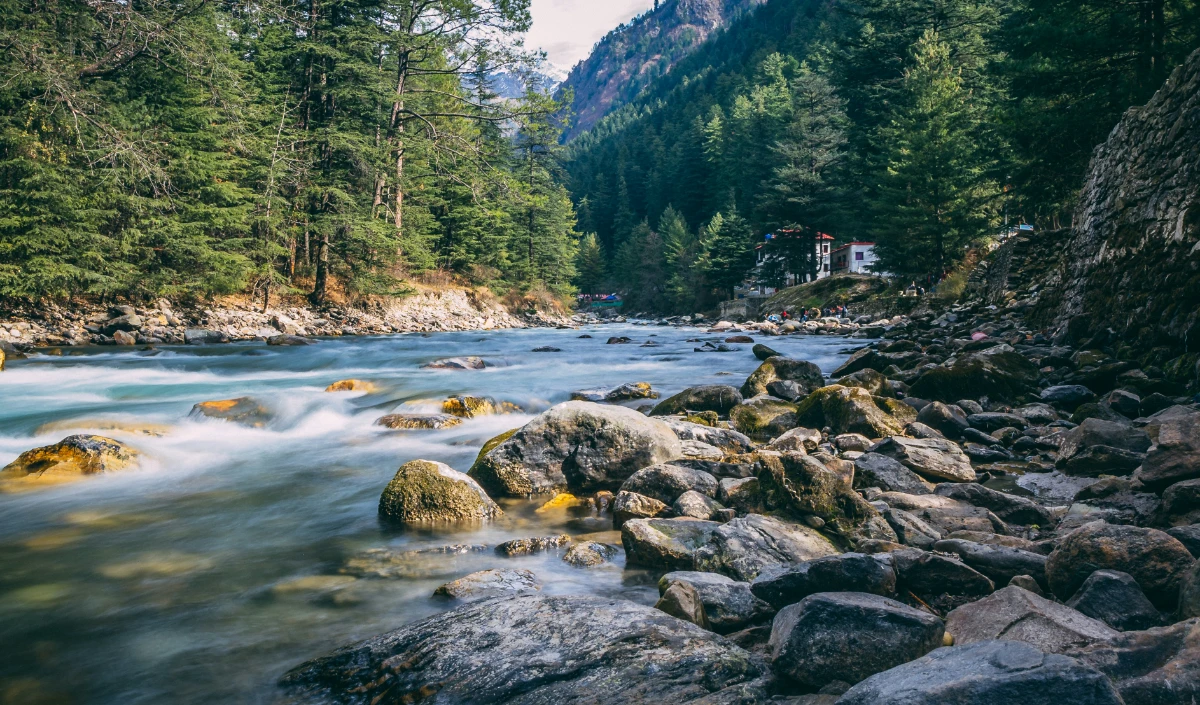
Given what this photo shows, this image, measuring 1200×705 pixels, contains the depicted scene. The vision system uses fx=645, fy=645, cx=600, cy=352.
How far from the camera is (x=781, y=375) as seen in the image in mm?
11273

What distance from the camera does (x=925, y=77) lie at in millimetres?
35094

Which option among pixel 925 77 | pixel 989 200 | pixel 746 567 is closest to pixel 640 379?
pixel 746 567

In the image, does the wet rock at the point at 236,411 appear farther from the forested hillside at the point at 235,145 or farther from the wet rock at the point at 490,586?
the forested hillside at the point at 235,145

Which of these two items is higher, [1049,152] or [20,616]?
[1049,152]

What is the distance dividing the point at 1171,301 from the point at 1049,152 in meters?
13.5

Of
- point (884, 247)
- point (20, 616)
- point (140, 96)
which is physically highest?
point (140, 96)

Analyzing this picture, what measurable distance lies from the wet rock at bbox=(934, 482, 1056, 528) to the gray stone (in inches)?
126

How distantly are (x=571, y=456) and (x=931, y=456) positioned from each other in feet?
12.1

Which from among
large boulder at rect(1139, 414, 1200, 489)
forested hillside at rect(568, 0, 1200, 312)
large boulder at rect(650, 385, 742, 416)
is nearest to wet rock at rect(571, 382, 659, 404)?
large boulder at rect(650, 385, 742, 416)

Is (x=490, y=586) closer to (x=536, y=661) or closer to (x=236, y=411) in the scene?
(x=536, y=661)

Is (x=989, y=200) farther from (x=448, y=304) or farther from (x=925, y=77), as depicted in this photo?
(x=448, y=304)

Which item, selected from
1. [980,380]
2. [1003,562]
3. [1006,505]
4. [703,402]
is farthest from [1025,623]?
[980,380]

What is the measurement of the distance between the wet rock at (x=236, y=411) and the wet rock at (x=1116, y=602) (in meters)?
10.5

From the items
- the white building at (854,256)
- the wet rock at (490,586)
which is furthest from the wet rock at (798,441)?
the white building at (854,256)
